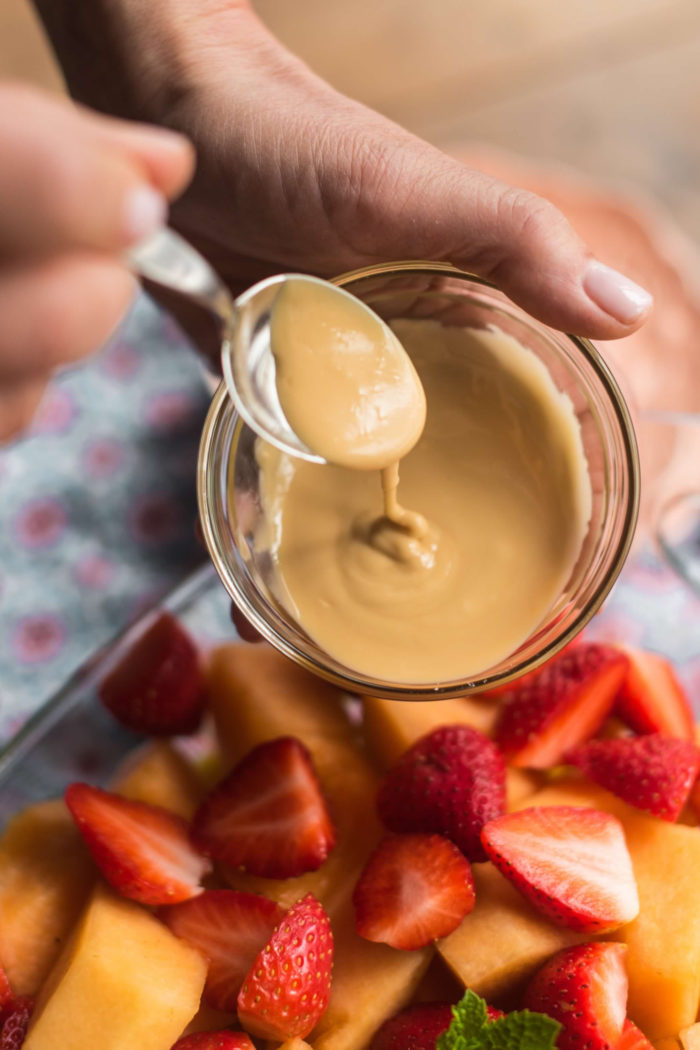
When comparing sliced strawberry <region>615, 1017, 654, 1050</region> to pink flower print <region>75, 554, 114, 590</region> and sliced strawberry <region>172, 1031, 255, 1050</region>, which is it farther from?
pink flower print <region>75, 554, 114, 590</region>

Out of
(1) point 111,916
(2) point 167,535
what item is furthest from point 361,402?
(2) point 167,535

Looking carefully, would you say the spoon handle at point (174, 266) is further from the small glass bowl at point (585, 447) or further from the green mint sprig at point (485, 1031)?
the green mint sprig at point (485, 1031)

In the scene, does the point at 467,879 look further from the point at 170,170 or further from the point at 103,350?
the point at 103,350

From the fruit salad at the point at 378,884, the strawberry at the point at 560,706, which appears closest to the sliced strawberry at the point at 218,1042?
the fruit salad at the point at 378,884

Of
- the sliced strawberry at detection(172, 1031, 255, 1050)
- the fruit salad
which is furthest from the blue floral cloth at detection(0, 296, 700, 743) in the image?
the sliced strawberry at detection(172, 1031, 255, 1050)

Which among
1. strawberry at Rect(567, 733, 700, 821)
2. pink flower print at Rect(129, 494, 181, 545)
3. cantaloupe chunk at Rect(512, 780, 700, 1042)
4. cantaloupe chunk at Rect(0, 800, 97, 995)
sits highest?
pink flower print at Rect(129, 494, 181, 545)
